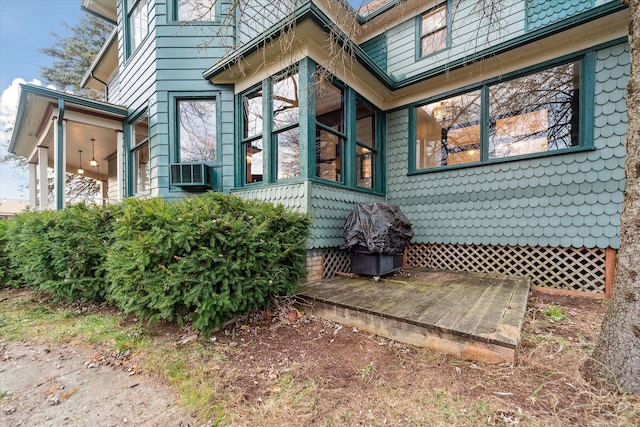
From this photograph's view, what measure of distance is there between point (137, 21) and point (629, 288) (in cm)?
897

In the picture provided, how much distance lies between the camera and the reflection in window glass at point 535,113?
4.03m

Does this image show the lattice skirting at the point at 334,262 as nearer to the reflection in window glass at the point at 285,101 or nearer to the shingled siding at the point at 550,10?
the reflection in window glass at the point at 285,101

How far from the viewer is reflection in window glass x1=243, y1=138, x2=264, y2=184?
4824 millimetres

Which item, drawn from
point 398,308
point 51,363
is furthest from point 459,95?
point 51,363

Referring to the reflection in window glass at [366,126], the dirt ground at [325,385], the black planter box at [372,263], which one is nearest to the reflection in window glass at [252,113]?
the reflection in window glass at [366,126]

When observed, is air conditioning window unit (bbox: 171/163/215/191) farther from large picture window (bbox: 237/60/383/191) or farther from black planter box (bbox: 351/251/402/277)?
black planter box (bbox: 351/251/402/277)

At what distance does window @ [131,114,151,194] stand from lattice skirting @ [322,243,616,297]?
4.44m

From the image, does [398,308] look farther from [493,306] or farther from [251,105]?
[251,105]

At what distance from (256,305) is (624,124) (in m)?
5.17

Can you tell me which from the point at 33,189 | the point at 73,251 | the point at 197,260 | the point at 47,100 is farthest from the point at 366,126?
the point at 33,189

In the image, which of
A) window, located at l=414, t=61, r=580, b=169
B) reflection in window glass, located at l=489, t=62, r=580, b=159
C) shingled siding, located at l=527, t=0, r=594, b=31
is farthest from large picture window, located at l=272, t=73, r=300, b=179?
shingled siding, located at l=527, t=0, r=594, b=31

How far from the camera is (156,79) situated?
17.1 feet

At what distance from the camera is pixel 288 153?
4453mm

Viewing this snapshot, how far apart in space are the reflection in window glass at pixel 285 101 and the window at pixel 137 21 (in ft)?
11.6
